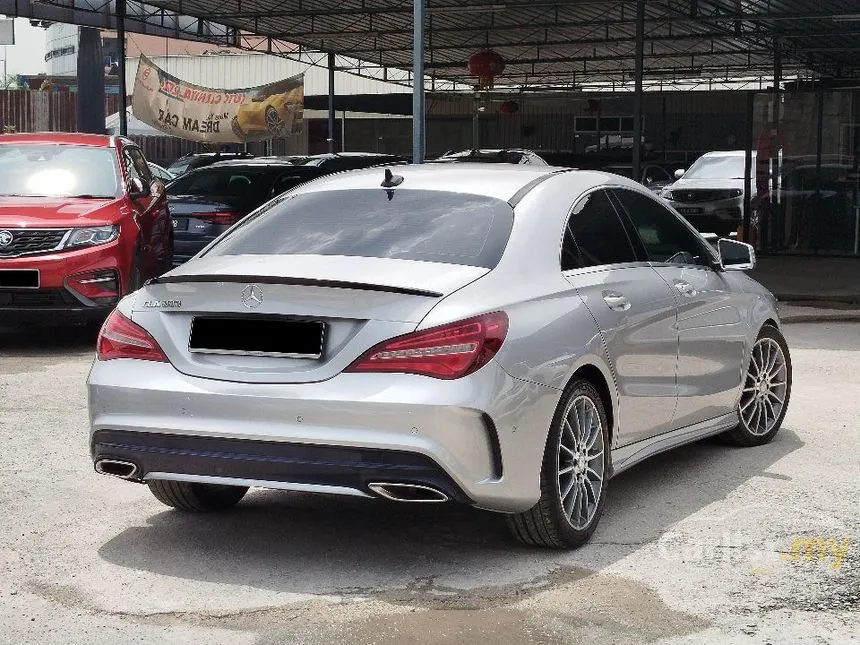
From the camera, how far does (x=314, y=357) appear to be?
5094 mm

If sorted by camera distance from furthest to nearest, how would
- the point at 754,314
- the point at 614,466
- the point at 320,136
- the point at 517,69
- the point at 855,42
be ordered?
1. the point at 320,136
2. the point at 517,69
3. the point at 855,42
4. the point at 754,314
5. the point at 614,466

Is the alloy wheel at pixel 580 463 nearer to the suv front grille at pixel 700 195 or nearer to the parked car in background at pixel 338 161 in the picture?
the parked car in background at pixel 338 161

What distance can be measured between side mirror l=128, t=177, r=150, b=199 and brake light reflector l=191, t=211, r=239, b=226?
1821 mm

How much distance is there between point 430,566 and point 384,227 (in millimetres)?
1365

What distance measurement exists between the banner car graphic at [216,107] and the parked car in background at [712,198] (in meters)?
11.2

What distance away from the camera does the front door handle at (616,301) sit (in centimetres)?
602

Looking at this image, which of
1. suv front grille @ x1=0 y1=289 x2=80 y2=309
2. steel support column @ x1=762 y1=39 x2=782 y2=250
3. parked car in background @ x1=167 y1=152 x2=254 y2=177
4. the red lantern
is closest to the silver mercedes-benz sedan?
suv front grille @ x1=0 y1=289 x2=80 y2=309

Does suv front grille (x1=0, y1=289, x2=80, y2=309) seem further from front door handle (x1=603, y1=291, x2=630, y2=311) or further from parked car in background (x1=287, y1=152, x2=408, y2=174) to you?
front door handle (x1=603, y1=291, x2=630, y2=311)

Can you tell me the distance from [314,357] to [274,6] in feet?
75.1

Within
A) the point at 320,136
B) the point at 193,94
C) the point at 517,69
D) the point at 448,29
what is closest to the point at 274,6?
the point at 448,29

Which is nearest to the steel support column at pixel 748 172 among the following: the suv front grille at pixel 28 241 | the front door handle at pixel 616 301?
the suv front grille at pixel 28 241

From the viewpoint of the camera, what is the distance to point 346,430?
4.98 metres

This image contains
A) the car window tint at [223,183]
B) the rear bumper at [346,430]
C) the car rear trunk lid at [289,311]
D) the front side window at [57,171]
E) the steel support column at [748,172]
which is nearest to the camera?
the rear bumper at [346,430]

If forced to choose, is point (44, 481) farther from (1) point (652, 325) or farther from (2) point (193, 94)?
(2) point (193, 94)
